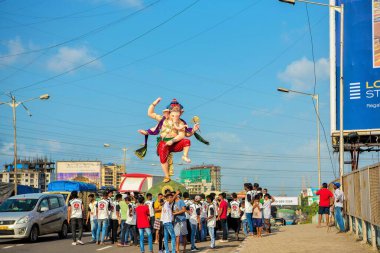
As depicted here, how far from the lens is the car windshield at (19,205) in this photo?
21.1m

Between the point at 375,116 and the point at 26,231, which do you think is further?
the point at 375,116

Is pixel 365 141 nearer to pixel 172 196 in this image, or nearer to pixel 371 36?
pixel 371 36

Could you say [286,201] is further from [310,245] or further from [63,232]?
[310,245]

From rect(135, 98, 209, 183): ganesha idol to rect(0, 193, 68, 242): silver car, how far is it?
7.29 meters

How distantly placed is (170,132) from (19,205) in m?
9.95

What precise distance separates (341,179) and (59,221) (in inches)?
430

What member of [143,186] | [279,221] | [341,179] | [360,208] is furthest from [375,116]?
[279,221]

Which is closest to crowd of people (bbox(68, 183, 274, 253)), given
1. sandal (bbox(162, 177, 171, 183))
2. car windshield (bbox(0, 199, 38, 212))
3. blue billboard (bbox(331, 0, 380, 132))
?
car windshield (bbox(0, 199, 38, 212))

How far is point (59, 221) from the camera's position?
22.9m

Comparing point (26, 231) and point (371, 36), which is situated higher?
point (371, 36)

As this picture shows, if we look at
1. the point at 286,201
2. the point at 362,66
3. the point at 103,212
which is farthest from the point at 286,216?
the point at 286,201

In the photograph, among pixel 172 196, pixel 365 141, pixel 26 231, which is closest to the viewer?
pixel 172 196

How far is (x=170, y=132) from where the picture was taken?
29.4 metres

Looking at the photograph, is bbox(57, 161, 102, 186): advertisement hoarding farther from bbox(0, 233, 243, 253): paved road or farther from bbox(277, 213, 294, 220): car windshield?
bbox(0, 233, 243, 253): paved road
